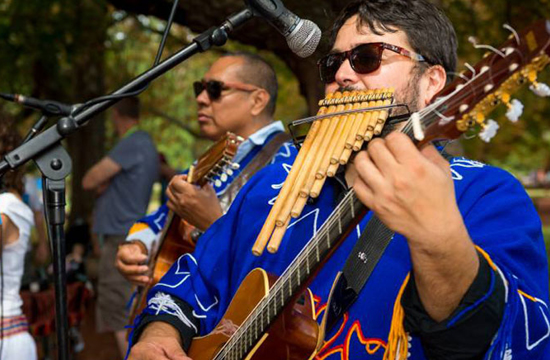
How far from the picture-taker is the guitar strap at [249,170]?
327 centimetres

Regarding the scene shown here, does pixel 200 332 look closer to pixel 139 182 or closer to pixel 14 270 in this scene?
pixel 14 270

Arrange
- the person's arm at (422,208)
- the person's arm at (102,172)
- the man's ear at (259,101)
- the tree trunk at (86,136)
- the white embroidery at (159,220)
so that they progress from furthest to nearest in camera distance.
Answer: the tree trunk at (86,136), the person's arm at (102,172), the man's ear at (259,101), the white embroidery at (159,220), the person's arm at (422,208)

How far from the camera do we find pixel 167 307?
7.11 feet

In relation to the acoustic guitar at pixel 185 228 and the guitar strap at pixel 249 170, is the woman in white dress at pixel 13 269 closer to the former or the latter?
the acoustic guitar at pixel 185 228

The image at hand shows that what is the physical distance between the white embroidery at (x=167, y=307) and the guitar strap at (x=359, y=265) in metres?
0.56

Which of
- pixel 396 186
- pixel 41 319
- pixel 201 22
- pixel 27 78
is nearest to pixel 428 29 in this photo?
pixel 396 186

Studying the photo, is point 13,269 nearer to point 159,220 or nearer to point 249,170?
point 159,220

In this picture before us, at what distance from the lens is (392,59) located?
202 centimetres

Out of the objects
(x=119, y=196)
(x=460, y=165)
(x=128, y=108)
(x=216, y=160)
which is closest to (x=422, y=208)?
(x=460, y=165)

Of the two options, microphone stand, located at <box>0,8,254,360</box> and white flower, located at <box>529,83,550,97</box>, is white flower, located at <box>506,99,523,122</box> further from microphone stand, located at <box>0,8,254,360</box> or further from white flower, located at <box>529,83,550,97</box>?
microphone stand, located at <box>0,8,254,360</box>

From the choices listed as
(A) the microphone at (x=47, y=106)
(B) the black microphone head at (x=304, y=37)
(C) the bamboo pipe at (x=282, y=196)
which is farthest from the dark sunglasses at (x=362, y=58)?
Result: (A) the microphone at (x=47, y=106)

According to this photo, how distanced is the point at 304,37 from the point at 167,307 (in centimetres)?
95

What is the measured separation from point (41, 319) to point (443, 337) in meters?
4.00

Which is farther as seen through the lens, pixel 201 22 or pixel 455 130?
pixel 201 22
